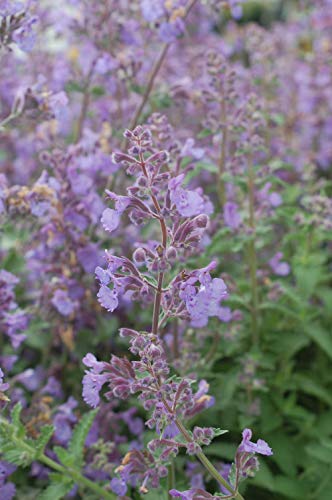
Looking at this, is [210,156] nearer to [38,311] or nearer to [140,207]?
[38,311]

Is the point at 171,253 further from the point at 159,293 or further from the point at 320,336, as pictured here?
the point at 320,336

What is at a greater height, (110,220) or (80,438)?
(110,220)

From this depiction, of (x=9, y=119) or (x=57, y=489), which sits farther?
(x=9, y=119)

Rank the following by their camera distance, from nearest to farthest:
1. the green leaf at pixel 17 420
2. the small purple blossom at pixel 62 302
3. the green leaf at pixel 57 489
Answer: the green leaf at pixel 17 420 → the green leaf at pixel 57 489 → the small purple blossom at pixel 62 302

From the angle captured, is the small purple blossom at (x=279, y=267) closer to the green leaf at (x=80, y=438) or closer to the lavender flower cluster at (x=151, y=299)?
the lavender flower cluster at (x=151, y=299)

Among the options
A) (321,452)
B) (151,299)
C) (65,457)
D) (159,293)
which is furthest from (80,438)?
(321,452)

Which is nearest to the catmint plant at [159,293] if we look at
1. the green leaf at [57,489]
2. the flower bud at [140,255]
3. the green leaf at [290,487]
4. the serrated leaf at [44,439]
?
the flower bud at [140,255]

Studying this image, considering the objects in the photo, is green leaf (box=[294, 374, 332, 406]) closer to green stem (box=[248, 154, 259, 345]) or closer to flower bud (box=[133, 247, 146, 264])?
green stem (box=[248, 154, 259, 345])

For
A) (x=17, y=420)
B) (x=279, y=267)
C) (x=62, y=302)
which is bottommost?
(x=279, y=267)
